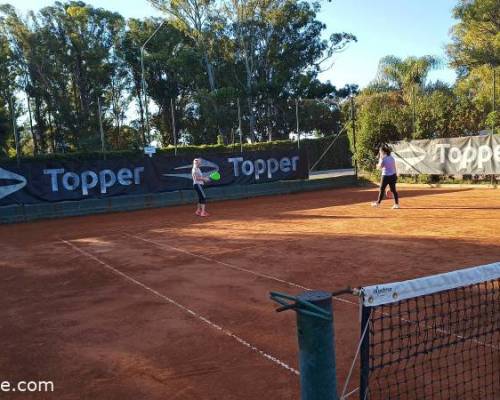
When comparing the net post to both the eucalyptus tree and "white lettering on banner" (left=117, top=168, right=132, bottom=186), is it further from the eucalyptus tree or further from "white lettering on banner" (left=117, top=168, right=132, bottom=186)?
the eucalyptus tree

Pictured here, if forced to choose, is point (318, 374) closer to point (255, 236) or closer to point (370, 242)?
point (370, 242)

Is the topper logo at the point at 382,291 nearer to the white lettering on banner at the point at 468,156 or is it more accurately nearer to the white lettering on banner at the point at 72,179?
the white lettering on banner at the point at 72,179

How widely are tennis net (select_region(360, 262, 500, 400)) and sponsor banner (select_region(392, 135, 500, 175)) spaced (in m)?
14.0

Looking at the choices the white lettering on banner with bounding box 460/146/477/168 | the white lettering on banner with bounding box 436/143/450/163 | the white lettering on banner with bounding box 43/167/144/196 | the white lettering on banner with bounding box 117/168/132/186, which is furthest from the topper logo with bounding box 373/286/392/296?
the white lettering on banner with bounding box 436/143/450/163

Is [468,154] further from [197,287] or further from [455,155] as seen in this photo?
[197,287]

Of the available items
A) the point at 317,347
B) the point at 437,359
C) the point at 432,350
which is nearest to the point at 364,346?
the point at 317,347

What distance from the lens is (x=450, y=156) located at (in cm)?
1897

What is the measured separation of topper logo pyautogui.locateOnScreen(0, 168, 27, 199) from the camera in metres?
16.0

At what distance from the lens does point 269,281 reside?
6637 mm

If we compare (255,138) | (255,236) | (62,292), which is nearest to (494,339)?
(62,292)

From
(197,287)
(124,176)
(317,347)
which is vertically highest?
(124,176)

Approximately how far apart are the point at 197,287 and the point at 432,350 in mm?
3475

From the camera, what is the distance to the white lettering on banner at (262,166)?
20.3 metres

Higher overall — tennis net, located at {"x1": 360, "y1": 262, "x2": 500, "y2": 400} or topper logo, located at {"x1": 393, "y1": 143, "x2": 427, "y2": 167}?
topper logo, located at {"x1": 393, "y1": 143, "x2": 427, "y2": 167}
